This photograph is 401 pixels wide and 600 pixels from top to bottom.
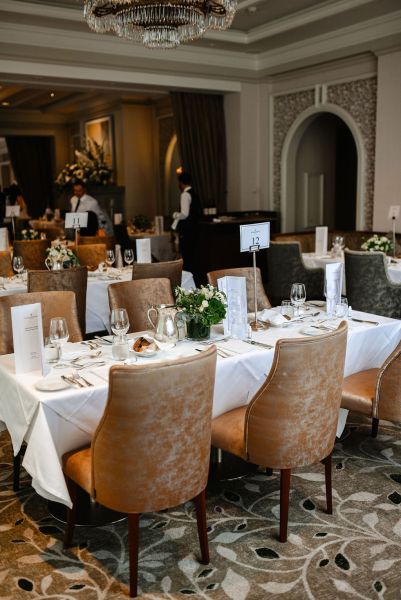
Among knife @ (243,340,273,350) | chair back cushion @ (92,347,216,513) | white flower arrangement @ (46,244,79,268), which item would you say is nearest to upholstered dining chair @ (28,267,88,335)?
white flower arrangement @ (46,244,79,268)

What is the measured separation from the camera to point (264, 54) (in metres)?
9.07

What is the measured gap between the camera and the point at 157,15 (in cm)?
411

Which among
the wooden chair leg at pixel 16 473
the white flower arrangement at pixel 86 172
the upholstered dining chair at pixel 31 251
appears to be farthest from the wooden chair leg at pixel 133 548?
the white flower arrangement at pixel 86 172

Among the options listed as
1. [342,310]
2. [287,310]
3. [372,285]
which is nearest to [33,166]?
[372,285]

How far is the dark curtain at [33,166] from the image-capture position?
15.2 meters

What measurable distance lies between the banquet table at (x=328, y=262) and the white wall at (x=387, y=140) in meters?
1.56

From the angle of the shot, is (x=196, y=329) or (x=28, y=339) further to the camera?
(x=196, y=329)

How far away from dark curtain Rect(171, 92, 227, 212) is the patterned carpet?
7180 mm

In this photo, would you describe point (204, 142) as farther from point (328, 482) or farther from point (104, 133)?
point (328, 482)

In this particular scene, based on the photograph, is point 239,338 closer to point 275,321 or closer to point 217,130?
point 275,321

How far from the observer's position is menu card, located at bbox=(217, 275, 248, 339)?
326 cm

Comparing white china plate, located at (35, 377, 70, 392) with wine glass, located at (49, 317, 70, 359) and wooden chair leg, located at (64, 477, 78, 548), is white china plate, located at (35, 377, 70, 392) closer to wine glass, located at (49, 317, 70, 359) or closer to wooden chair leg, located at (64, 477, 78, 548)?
wine glass, located at (49, 317, 70, 359)

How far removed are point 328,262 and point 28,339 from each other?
431 centimetres

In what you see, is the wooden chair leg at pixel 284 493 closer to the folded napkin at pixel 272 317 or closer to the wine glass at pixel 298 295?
the folded napkin at pixel 272 317
